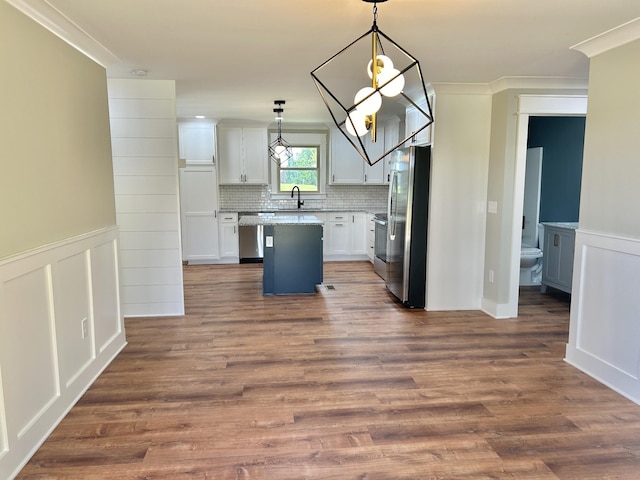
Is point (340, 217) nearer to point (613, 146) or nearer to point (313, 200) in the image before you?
point (313, 200)

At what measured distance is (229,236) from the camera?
696 centimetres

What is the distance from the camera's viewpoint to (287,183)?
24.6 feet

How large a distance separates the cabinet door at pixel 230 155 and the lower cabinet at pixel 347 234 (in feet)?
5.76

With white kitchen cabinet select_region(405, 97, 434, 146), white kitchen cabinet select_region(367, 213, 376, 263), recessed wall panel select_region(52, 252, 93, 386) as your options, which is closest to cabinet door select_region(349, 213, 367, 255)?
white kitchen cabinet select_region(367, 213, 376, 263)

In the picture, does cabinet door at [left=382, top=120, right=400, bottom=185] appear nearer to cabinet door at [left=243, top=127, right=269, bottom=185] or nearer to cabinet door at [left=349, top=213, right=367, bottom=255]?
cabinet door at [left=349, top=213, right=367, bottom=255]


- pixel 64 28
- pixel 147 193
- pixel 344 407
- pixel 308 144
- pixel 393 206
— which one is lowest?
pixel 344 407

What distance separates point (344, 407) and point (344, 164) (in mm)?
5342

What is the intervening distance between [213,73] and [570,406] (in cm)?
372

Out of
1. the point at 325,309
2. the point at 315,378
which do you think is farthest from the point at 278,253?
the point at 315,378

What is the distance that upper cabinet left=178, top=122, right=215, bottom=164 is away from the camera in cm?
671

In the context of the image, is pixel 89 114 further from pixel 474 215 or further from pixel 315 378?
pixel 474 215

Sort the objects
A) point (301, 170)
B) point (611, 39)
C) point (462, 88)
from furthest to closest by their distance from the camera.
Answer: point (301, 170), point (462, 88), point (611, 39)

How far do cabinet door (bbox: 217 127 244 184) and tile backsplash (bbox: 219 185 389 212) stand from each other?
0.97ft

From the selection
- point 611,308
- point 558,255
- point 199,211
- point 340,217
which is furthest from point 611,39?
point 199,211
